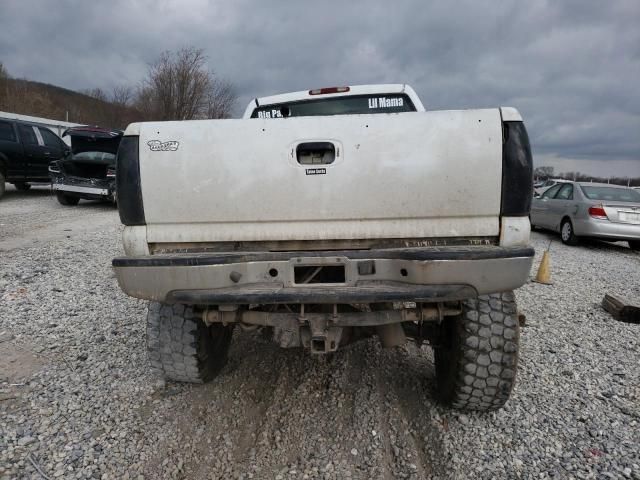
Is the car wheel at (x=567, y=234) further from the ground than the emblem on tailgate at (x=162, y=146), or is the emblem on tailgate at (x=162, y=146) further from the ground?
the emblem on tailgate at (x=162, y=146)

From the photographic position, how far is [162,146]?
6.95 ft

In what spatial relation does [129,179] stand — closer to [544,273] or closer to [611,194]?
[544,273]

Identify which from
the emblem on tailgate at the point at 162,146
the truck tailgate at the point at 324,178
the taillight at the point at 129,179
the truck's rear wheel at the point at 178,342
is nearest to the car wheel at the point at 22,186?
the truck's rear wheel at the point at 178,342

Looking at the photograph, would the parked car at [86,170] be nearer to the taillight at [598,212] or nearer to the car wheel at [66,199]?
the car wheel at [66,199]

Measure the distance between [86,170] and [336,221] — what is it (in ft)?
34.5

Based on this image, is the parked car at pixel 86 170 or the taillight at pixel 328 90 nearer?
the taillight at pixel 328 90

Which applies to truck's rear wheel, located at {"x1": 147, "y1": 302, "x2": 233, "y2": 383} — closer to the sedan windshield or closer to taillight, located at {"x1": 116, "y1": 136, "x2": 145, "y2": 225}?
taillight, located at {"x1": 116, "y1": 136, "x2": 145, "y2": 225}

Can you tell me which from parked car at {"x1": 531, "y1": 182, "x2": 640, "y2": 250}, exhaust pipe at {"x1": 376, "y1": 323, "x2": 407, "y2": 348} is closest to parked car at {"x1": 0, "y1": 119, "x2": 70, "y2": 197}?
exhaust pipe at {"x1": 376, "y1": 323, "x2": 407, "y2": 348}

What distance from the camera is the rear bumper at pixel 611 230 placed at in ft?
25.5

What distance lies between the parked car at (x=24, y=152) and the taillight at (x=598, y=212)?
44.1 feet

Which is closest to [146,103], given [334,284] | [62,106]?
[62,106]

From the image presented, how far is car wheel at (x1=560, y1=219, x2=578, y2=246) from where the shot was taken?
860 cm

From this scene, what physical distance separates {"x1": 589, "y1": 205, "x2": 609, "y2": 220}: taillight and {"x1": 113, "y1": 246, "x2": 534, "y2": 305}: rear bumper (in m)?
7.48

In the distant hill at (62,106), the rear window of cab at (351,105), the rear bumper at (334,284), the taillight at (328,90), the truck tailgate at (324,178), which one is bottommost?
the rear bumper at (334,284)
